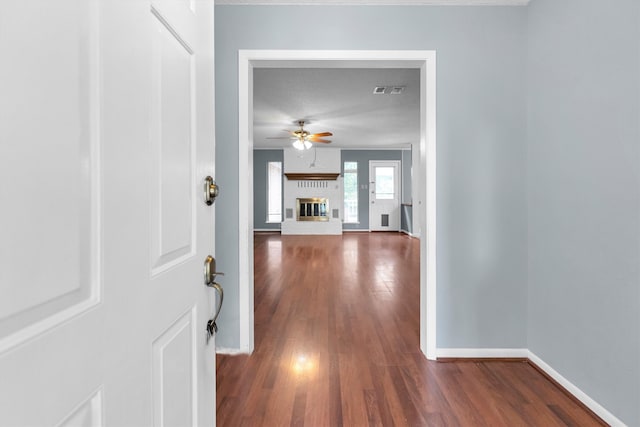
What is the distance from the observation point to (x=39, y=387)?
1.33 feet

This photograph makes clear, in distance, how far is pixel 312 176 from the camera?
31.6ft

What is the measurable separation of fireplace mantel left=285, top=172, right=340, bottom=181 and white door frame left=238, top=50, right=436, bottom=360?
720 centimetres

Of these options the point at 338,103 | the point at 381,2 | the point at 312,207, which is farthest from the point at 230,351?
the point at 312,207

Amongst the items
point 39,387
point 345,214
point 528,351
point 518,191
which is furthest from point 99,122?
point 345,214

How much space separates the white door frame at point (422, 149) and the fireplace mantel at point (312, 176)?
23.6 feet

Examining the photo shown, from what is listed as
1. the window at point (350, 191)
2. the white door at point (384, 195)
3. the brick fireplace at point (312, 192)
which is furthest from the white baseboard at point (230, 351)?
the white door at point (384, 195)

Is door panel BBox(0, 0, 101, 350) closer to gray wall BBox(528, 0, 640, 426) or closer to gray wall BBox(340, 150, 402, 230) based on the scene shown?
gray wall BBox(528, 0, 640, 426)

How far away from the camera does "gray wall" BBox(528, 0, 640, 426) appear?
150 cm

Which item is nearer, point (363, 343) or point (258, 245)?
point (363, 343)

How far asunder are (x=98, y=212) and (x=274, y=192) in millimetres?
9419

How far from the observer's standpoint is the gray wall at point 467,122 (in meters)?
2.24

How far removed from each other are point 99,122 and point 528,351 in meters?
2.69

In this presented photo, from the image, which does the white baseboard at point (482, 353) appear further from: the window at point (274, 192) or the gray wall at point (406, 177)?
the window at point (274, 192)

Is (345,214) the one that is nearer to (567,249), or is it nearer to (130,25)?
(567,249)
